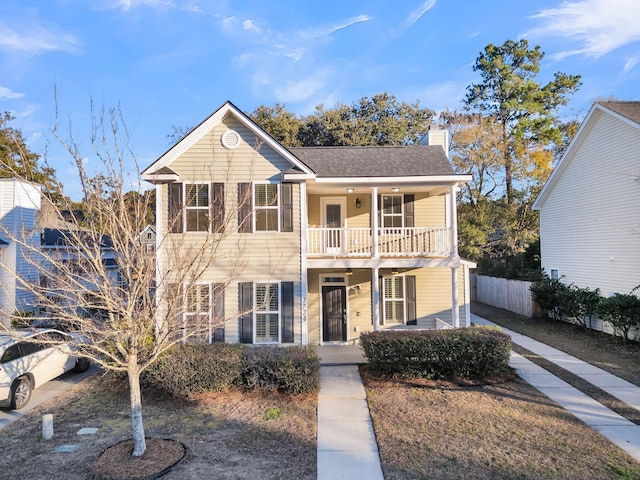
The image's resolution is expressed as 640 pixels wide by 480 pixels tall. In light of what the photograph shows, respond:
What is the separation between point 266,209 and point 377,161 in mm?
4303

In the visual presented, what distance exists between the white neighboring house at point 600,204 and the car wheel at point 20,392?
17.1 meters

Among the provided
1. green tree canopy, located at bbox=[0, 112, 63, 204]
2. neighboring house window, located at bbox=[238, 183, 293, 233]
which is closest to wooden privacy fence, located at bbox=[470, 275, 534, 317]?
neighboring house window, located at bbox=[238, 183, 293, 233]

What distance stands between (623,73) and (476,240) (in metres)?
12.3

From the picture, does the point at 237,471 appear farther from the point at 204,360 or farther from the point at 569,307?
the point at 569,307

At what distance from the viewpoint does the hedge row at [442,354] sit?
8.62 m

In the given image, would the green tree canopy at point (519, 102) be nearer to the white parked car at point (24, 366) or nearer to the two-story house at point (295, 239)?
the two-story house at point (295, 239)

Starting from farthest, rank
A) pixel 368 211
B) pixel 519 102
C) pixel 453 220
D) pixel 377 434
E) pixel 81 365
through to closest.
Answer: pixel 519 102
pixel 368 211
pixel 453 220
pixel 81 365
pixel 377 434

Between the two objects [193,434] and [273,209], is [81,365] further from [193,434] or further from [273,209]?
[273,209]

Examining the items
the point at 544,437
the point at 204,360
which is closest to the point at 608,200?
the point at 544,437

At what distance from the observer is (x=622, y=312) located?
38.6 ft

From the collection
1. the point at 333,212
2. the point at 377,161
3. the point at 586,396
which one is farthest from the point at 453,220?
the point at 586,396

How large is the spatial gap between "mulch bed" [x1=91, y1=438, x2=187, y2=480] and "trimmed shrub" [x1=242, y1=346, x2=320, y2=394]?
2362 mm

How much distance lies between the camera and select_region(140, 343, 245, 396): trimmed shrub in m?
7.74

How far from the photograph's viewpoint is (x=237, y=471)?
504 cm
